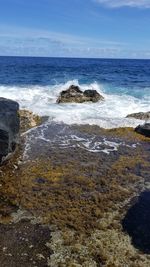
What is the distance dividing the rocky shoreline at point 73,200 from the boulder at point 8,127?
526 mm

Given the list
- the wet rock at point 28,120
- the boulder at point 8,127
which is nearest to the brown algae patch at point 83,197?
the boulder at point 8,127

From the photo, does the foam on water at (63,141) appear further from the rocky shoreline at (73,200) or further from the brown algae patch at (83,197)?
the brown algae patch at (83,197)

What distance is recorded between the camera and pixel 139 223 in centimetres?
1021

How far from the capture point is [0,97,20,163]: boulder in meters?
13.8

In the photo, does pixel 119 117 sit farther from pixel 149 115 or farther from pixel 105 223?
pixel 105 223

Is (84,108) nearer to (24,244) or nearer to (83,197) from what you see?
(83,197)

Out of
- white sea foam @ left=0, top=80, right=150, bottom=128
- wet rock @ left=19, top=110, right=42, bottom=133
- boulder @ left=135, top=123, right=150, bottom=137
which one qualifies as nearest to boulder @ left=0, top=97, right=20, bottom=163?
wet rock @ left=19, top=110, right=42, bottom=133

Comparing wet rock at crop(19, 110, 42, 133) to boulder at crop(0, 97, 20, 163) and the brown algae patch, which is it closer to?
boulder at crop(0, 97, 20, 163)

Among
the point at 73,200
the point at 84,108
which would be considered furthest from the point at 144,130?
the point at 73,200

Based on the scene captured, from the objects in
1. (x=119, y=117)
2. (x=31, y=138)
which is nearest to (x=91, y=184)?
(x=31, y=138)

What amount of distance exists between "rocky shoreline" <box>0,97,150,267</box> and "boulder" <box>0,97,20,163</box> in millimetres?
526

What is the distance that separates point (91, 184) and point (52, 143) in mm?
4421

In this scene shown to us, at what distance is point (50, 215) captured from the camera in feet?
34.1

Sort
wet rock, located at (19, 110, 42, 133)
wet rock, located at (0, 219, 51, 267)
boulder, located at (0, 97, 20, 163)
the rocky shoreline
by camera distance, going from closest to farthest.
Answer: wet rock, located at (0, 219, 51, 267)
the rocky shoreline
boulder, located at (0, 97, 20, 163)
wet rock, located at (19, 110, 42, 133)
